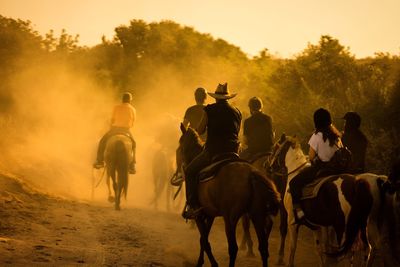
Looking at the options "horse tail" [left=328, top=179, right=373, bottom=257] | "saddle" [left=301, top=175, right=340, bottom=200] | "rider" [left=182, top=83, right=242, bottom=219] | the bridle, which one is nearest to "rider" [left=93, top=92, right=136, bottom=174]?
the bridle

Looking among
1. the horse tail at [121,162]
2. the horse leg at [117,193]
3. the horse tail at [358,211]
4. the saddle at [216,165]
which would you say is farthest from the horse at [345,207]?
the horse tail at [121,162]

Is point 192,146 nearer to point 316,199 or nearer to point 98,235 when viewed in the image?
point 316,199

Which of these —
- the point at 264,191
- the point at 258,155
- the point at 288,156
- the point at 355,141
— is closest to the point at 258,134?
the point at 258,155

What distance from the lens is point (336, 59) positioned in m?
26.7

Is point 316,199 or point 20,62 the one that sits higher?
point 20,62

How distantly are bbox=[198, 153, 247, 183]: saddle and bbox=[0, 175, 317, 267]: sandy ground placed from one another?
1.73 m

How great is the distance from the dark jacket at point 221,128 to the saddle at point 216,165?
117mm

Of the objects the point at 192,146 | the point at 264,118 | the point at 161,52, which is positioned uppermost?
the point at 161,52

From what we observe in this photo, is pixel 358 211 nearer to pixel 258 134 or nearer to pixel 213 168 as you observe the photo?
pixel 213 168

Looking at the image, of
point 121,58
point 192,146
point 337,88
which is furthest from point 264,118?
point 121,58

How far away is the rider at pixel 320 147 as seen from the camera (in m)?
11.0

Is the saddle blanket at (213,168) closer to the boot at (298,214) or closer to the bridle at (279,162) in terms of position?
the boot at (298,214)

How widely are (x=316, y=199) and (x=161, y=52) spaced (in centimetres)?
5511

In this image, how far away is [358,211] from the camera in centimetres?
1003
